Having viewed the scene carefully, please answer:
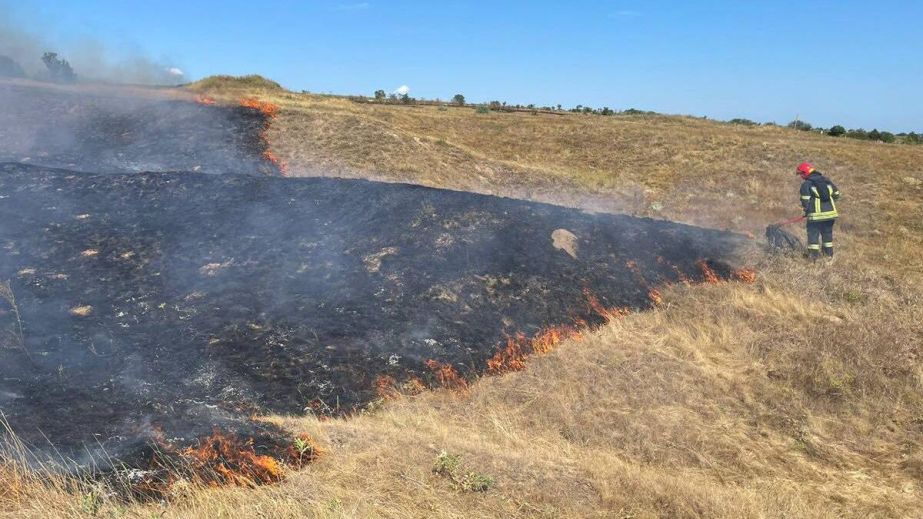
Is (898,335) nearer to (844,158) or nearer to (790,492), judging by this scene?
(790,492)

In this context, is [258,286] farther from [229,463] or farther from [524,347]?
[229,463]

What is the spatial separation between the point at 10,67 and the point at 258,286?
27.1 meters

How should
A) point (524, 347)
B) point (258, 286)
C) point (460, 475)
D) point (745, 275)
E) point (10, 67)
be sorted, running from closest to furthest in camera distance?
point (460, 475)
point (524, 347)
point (258, 286)
point (745, 275)
point (10, 67)

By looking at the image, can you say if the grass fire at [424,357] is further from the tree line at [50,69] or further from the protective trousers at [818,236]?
the tree line at [50,69]

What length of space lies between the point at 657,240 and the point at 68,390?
30.5 feet

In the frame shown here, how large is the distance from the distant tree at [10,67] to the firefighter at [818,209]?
30321 millimetres

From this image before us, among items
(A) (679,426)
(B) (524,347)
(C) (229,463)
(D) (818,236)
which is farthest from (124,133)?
(D) (818,236)

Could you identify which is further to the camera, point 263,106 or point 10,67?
point 10,67

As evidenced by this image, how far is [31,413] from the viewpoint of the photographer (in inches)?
188

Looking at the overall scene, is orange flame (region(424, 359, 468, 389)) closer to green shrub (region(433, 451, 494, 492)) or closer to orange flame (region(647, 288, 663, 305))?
green shrub (region(433, 451, 494, 492))

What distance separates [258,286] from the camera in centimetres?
780

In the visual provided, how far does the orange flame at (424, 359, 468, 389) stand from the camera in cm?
667

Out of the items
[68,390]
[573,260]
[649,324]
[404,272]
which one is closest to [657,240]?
[573,260]

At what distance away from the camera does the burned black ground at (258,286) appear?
5539 mm
